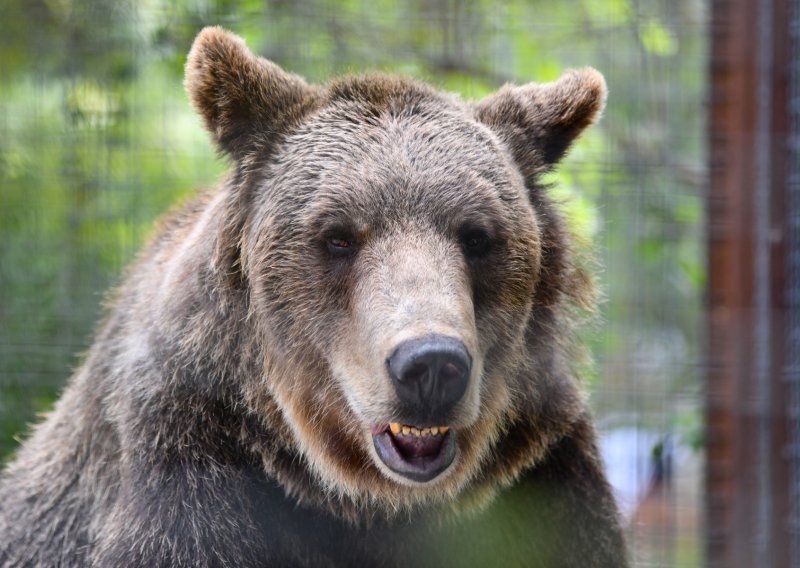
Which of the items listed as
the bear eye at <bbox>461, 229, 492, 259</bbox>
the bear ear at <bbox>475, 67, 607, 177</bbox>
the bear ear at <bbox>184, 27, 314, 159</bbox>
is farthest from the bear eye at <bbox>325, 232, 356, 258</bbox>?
the bear ear at <bbox>475, 67, 607, 177</bbox>

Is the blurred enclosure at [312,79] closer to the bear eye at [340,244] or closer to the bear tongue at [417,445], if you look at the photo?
the bear eye at [340,244]

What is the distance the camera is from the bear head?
343cm

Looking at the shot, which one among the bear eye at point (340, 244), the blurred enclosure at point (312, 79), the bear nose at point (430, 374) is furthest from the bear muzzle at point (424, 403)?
the blurred enclosure at point (312, 79)

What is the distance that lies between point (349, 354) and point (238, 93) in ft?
3.31

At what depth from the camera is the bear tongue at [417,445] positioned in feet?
11.4

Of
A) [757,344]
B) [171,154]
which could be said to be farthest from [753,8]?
[171,154]

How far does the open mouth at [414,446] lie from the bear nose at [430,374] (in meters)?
0.18

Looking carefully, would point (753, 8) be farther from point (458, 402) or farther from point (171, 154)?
point (458, 402)

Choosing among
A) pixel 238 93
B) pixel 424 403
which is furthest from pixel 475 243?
pixel 238 93

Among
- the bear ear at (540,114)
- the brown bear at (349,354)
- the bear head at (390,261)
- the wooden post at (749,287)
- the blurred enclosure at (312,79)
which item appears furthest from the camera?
the blurred enclosure at (312,79)

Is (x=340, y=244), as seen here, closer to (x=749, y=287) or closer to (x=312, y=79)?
(x=749, y=287)

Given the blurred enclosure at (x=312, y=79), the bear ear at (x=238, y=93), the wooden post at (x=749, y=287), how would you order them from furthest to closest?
the blurred enclosure at (x=312, y=79) → the wooden post at (x=749, y=287) → the bear ear at (x=238, y=93)

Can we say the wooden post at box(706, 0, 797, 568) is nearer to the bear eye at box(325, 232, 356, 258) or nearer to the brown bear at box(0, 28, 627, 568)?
the brown bear at box(0, 28, 627, 568)

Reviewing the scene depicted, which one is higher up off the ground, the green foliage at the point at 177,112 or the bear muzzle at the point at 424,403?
the green foliage at the point at 177,112
